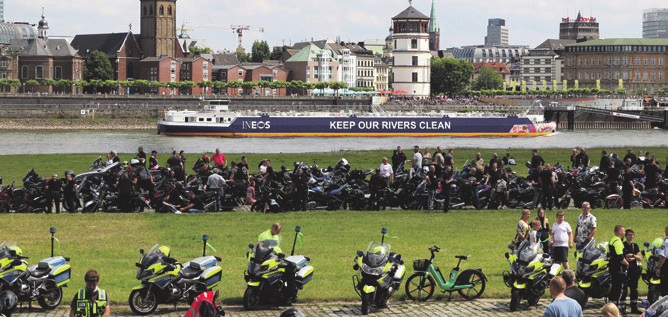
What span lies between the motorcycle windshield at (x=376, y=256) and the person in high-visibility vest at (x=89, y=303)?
427cm

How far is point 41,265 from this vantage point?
1271 centimetres

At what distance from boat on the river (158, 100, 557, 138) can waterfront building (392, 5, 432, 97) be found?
1900 inches

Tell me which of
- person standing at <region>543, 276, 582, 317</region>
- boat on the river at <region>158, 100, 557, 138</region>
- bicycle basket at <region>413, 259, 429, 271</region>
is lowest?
bicycle basket at <region>413, 259, 429, 271</region>

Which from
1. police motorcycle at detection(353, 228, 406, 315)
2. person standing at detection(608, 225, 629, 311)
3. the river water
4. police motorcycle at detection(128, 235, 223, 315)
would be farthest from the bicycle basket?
the river water

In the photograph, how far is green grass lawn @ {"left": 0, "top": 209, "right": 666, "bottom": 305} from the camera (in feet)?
49.1

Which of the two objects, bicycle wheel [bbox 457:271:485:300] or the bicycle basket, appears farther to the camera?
bicycle wheel [bbox 457:271:485:300]

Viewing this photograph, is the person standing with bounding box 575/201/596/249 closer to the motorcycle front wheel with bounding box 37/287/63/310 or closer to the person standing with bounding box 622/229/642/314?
Answer: the person standing with bounding box 622/229/642/314

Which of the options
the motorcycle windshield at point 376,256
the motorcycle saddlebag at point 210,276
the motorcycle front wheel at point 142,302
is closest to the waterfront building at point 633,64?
the motorcycle windshield at point 376,256

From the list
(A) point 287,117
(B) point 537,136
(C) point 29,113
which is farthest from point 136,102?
(B) point 537,136

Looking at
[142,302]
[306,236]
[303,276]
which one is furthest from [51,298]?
[306,236]

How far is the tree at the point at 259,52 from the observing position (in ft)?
577

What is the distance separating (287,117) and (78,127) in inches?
1189

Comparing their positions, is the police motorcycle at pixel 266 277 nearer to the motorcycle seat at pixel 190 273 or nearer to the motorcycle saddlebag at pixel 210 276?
the motorcycle saddlebag at pixel 210 276

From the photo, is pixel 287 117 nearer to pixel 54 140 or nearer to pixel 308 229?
pixel 54 140
